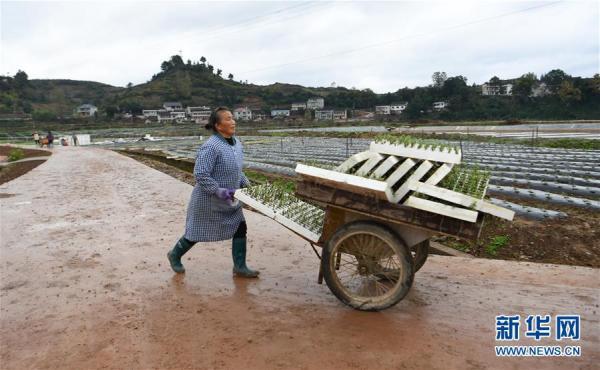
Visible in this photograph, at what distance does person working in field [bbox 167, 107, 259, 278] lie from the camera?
3.91 meters

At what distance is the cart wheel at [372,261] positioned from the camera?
327 cm

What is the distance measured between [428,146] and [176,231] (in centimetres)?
445

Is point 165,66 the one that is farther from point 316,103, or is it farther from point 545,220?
point 545,220

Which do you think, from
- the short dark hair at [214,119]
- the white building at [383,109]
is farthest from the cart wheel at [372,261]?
the white building at [383,109]

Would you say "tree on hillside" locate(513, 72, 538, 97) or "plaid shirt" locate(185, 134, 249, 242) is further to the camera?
"tree on hillside" locate(513, 72, 538, 97)

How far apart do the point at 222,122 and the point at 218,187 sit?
24.5 inches

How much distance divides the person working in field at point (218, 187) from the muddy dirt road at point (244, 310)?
572 mm

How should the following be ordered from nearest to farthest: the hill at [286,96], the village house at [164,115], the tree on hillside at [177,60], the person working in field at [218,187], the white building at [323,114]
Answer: the person working in field at [218,187]
the hill at [286,96]
the white building at [323,114]
the village house at [164,115]
the tree on hillside at [177,60]

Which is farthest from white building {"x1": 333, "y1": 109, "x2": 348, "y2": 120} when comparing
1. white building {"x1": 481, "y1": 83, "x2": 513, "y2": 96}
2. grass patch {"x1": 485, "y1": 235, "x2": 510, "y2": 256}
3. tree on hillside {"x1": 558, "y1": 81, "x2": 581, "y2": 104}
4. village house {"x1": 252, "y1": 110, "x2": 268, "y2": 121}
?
grass patch {"x1": 485, "y1": 235, "x2": 510, "y2": 256}

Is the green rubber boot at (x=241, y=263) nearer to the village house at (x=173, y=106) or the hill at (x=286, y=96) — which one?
the hill at (x=286, y=96)

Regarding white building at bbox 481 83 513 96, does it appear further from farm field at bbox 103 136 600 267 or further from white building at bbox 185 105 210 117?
farm field at bbox 103 136 600 267

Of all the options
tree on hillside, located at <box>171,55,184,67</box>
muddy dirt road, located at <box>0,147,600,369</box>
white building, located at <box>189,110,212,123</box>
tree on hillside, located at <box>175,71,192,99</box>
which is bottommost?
muddy dirt road, located at <box>0,147,600,369</box>

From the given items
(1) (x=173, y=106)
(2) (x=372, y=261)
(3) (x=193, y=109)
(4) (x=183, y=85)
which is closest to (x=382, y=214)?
(2) (x=372, y=261)

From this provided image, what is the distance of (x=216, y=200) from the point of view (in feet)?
13.5
